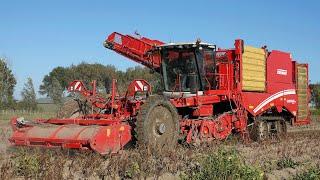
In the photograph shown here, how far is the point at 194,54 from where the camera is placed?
39.2 feet

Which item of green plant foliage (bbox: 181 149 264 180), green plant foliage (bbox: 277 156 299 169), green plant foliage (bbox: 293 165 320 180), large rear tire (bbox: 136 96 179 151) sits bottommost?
green plant foliage (bbox: 277 156 299 169)

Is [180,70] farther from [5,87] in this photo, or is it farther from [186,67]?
[5,87]

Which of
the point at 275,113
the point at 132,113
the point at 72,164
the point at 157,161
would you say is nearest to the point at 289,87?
the point at 275,113

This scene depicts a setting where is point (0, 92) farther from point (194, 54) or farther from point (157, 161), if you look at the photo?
point (157, 161)

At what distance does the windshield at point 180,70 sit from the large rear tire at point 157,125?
61.7 inches

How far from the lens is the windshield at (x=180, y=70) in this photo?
12.0 m

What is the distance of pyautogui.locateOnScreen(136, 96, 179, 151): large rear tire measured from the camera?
373 inches

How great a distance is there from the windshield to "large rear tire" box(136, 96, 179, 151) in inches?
61.7

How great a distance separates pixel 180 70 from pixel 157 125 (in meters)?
2.57

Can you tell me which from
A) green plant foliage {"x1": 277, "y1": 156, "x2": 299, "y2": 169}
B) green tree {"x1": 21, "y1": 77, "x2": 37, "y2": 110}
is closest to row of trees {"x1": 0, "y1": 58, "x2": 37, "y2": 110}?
green tree {"x1": 21, "y1": 77, "x2": 37, "y2": 110}

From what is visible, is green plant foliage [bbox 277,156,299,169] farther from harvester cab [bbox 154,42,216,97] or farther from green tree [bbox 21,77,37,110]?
green tree [bbox 21,77,37,110]

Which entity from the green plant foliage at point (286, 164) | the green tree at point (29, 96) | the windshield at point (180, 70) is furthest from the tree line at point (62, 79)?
the green plant foliage at point (286, 164)

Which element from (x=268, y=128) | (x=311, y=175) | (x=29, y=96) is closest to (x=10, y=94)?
(x=29, y=96)

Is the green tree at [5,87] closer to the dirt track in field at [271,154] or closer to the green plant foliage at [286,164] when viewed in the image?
the dirt track in field at [271,154]
